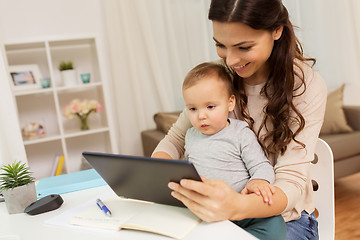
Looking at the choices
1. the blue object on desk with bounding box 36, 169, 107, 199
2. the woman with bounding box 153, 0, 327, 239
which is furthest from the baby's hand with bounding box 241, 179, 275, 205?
the blue object on desk with bounding box 36, 169, 107, 199

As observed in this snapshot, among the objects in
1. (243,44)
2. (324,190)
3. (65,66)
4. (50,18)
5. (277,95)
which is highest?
(50,18)

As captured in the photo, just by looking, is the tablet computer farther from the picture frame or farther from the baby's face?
the picture frame

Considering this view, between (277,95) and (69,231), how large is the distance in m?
0.73

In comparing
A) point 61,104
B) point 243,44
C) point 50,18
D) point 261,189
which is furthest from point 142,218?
point 50,18

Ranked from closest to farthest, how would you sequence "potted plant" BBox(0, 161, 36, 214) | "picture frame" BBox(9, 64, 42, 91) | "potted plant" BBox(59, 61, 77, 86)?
"potted plant" BBox(0, 161, 36, 214) < "picture frame" BBox(9, 64, 42, 91) < "potted plant" BBox(59, 61, 77, 86)

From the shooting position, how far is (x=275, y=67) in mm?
1191

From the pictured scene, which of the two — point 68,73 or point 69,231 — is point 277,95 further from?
point 68,73

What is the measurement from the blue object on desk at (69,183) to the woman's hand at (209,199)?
491 millimetres

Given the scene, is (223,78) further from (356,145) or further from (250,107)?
(356,145)

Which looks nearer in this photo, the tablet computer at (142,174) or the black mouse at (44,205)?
the tablet computer at (142,174)

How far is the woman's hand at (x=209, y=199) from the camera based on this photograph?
798 millimetres

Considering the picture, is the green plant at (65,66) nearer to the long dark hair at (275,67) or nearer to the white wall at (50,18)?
the white wall at (50,18)

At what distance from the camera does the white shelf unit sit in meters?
3.36

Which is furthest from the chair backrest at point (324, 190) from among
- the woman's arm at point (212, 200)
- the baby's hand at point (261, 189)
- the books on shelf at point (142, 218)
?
the books on shelf at point (142, 218)
